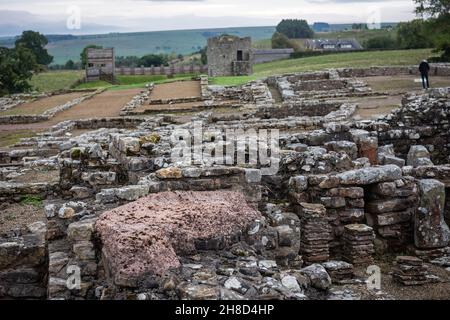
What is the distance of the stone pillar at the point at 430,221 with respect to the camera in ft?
26.0

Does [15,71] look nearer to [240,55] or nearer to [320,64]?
[240,55]

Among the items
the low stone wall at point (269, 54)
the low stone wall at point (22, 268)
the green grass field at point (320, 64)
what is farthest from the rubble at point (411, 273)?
the low stone wall at point (269, 54)

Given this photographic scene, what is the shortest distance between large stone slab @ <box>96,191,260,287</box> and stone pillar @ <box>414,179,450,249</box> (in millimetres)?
2551

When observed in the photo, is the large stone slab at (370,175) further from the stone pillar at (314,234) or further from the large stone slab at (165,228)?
the large stone slab at (165,228)

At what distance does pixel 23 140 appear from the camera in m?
18.3

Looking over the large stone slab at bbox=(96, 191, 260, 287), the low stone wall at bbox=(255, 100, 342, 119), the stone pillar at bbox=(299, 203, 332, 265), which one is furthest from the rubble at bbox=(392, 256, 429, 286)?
the low stone wall at bbox=(255, 100, 342, 119)

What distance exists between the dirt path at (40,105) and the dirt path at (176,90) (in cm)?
485

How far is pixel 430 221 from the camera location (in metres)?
7.93

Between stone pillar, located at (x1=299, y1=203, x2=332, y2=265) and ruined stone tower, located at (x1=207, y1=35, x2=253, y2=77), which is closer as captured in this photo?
stone pillar, located at (x1=299, y1=203, x2=332, y2=265)

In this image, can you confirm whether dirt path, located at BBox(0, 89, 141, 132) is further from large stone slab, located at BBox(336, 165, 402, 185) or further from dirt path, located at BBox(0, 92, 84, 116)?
large stone slab, located at BBox(336, 165, 402, 185)

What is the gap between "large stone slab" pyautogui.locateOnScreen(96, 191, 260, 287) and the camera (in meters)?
5.44

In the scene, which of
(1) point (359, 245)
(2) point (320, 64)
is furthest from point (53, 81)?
(1) point (359, 245)

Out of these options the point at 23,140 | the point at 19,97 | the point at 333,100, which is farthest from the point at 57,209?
the point at 19,97
